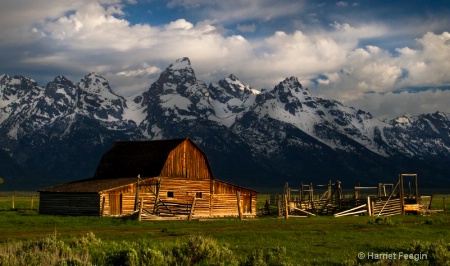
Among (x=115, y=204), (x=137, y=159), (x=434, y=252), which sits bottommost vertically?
(x=434, y=252)

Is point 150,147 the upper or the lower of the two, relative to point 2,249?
upper

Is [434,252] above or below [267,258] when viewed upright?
above

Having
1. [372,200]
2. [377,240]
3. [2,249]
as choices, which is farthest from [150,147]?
[2,249]

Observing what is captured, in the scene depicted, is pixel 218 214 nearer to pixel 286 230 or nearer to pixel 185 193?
pixel 185 193

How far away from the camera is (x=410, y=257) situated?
72.4 feet

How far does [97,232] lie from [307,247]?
561 inches

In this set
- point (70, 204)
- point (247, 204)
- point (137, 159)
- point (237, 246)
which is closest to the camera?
point (237, 246)

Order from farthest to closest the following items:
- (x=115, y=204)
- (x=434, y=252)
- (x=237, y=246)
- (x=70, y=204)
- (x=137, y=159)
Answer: (x=137, y=159) < (x=70, y=204) < (x=115, y=204) < (x=237, y=246) < (x=434, y=252)

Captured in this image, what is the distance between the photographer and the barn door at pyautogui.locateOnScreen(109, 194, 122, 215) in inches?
2184

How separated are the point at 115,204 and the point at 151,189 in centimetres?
441

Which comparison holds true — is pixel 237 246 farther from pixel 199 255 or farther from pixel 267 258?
pixel 199 255

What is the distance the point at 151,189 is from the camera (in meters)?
58.9

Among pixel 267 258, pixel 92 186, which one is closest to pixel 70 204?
pixel 92 186

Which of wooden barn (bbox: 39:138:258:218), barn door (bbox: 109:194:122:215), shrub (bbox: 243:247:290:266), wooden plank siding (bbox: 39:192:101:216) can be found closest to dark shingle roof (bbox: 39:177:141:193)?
wooden barn (bbox: 39:138:258:218)
